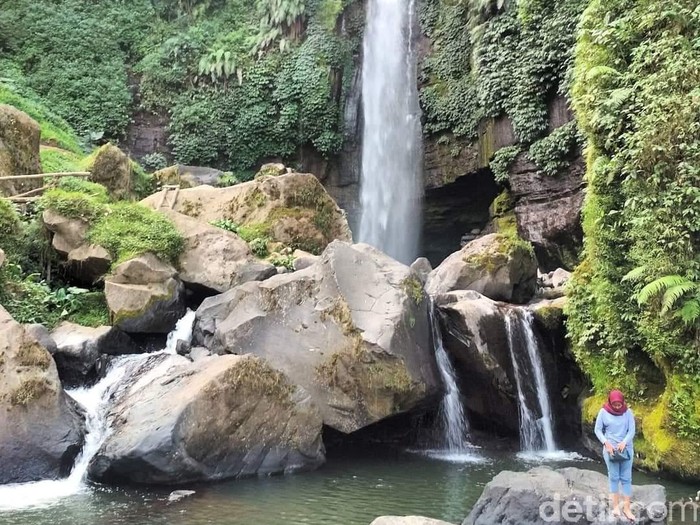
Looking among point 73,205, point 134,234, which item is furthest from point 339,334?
point 73,205

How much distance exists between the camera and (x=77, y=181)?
53.3 feet

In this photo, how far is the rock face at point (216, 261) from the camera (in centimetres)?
1330

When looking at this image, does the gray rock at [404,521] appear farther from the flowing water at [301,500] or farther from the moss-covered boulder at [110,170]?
the moss-covered boulder at [110,170]

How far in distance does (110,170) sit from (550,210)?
12.7 meters

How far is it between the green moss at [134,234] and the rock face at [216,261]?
0.94 ft

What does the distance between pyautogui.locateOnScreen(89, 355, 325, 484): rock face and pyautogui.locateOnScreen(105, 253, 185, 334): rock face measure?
193 centimetres

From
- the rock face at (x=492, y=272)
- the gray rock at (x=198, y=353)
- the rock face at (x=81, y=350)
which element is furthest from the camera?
the rock face at (x=492, y=272)

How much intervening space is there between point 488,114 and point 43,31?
62.9 ft

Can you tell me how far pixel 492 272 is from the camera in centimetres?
1437

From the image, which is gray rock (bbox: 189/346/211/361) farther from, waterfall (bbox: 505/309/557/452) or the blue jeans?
the blue jeans

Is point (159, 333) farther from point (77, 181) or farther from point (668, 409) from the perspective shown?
point (668, 409)

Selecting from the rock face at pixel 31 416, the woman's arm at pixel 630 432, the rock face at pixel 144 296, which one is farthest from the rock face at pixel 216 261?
→ the woman's arm at pixel 630 432

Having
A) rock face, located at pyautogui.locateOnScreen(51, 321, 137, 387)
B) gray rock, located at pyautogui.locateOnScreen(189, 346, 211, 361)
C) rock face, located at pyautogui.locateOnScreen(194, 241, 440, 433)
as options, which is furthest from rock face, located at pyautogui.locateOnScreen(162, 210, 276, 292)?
rock face, located at pyautogui.locateOnScreen(51, 321, 137, 387)

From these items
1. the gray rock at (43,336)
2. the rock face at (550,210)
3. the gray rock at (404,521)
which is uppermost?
the rock face at (550,210)
